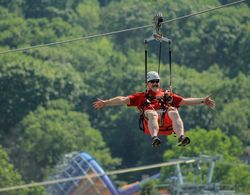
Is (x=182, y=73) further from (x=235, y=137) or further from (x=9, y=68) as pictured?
A: (x=235, y=137)

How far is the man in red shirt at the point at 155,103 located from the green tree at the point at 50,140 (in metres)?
63.2

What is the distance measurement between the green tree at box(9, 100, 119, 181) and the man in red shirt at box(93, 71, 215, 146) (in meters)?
63.2

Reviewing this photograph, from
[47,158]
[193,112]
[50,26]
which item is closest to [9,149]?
[47,158]

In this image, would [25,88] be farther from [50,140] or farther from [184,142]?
[184,142]

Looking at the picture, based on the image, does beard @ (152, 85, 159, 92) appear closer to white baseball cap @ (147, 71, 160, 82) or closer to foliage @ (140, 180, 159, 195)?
white baseball cap @ (147, 71, 160, 82)

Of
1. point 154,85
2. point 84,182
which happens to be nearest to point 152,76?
point 154,85

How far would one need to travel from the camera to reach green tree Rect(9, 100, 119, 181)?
100 m

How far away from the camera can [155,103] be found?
1280 inches

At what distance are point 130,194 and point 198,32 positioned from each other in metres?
57.6

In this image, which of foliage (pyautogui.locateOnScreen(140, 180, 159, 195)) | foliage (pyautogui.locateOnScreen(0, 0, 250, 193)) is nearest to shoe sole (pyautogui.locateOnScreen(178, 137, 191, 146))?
foliage (pyautogui.locateOnScreen(140, 180, 159, 195))

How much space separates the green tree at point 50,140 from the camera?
100250 mm

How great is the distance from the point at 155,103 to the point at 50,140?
70.7 metres

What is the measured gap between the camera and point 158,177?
8750cm

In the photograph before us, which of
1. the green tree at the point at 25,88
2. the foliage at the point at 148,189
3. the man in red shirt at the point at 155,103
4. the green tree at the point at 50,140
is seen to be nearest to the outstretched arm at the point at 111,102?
the man in red shirt at the point at 155,103
